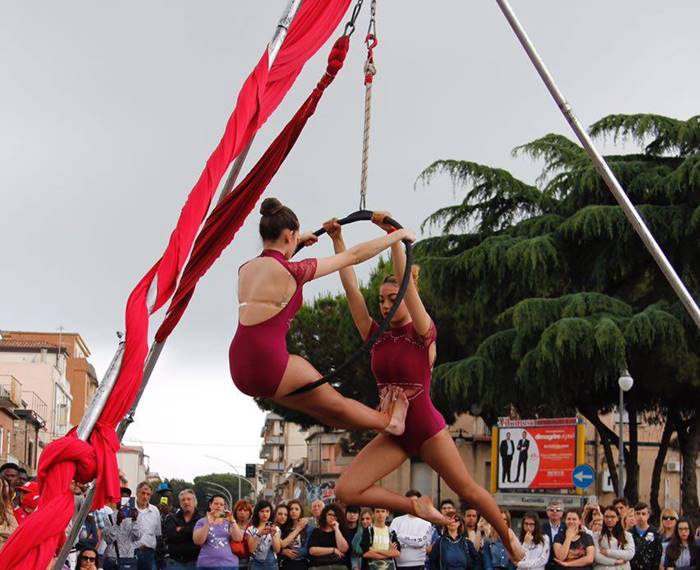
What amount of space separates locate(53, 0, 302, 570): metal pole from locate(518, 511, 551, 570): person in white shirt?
7.31 meters

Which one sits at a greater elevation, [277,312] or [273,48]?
[273,48]

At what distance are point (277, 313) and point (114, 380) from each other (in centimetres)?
98

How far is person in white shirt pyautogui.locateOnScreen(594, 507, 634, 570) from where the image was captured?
42.4ft

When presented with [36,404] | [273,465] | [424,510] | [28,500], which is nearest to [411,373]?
[424,510]

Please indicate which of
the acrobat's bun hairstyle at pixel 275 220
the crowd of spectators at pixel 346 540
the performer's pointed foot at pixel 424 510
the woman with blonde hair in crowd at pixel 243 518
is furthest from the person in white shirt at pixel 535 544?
the acrobat's bun hairstyle at pixel 275 220

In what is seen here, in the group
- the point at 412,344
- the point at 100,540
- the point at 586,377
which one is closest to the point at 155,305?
the point at 412,344

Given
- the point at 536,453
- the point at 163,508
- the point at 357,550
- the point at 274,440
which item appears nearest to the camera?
the point at 357,550

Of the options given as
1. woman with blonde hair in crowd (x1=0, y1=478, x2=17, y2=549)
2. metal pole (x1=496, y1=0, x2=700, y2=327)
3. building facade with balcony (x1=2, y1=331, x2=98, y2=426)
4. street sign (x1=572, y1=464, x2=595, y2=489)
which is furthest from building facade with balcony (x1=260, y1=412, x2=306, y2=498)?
metal pole (x1=496, y1=0, x2=700, y2=327)

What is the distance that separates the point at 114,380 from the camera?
559 centimetres

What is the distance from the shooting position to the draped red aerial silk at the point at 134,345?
5.22m

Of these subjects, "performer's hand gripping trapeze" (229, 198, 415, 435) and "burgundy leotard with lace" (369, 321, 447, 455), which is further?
"burgundy leotard with lace" (369, 321, 447, 455)

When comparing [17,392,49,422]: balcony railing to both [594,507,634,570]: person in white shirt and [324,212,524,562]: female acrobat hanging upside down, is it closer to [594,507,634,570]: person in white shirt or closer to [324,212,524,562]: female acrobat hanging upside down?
[594,507,634,570]: person in white shirt

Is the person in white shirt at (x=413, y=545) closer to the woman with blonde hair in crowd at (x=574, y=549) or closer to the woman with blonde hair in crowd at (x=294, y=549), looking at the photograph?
the woman with blonde hair in crowd at (x=294, y=549)

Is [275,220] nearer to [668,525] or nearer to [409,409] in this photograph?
[409,409]
